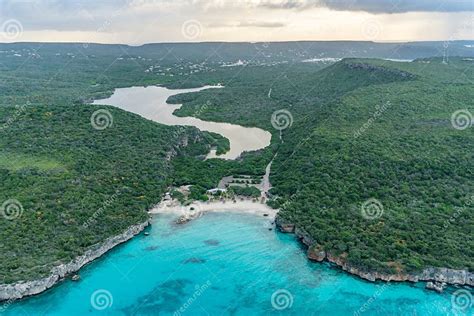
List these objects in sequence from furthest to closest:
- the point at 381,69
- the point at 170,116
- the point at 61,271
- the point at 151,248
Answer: the point at 170,116
the point at 381,69
the point at 151,248
the point at 61,271

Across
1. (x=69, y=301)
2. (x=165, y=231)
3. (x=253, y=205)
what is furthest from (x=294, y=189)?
(x=69, y=301)

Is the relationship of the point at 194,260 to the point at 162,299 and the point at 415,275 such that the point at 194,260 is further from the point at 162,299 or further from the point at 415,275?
the point at 415,275

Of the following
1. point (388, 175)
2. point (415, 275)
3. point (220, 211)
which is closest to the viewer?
point (415, 275)

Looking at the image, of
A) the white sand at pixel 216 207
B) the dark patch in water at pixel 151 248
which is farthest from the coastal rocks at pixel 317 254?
the dark patch in water at pixel 151 248

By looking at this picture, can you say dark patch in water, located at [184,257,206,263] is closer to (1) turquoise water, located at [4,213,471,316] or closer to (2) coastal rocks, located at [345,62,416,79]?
(1) turquoise water, located at [4,213,471,316]

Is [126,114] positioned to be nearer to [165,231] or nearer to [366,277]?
[165,231]

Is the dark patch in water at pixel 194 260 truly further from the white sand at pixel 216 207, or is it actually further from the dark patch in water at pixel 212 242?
the white sand at pixel 216 207

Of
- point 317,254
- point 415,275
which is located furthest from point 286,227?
point 415,275
